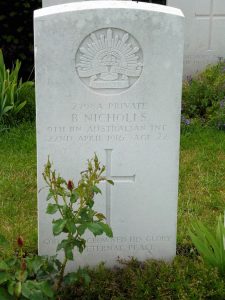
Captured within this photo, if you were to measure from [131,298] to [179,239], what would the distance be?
2.53ft

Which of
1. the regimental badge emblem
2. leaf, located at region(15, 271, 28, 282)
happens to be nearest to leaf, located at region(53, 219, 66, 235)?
leaf, located at region(15, 271, 28, 282)

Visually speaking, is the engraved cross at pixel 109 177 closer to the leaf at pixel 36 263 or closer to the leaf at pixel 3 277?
the leaf at pixel 36 263

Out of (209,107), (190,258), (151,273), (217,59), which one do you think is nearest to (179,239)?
(190,258)

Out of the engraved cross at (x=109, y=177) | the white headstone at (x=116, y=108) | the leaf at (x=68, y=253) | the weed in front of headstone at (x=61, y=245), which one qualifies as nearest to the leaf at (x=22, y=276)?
the weed in front of headstone at (x=61, y=245)

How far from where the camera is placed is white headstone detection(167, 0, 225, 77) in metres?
6.95

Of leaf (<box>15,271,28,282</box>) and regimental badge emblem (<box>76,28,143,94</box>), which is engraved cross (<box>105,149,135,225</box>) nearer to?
regimental badge emblem (<box>76,28,143,94</box>)

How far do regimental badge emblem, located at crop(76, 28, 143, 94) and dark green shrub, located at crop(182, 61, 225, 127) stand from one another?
9.30 feet

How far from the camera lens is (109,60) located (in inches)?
123

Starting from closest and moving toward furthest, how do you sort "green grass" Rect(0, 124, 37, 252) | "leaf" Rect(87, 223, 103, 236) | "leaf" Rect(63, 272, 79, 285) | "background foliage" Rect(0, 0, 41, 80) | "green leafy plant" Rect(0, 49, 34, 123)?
1. "leaf" Rect(87, 223, 103, 236)
2. "leaf" Rect(63, 272, 79, 285)
3. "green grass" Rect(0, 124, 37, 252)
4. "green leafy plant" Rect(0, 49, 34, 123)
5. "background foliage" Rect(0, 0, 41, 80)

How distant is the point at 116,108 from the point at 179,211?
1259 mm

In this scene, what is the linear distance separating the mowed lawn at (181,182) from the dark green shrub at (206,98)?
0.96ft

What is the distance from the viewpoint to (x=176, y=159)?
3299 mm

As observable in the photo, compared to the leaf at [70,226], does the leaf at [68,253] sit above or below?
below

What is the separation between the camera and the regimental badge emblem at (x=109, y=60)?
10.1ft
